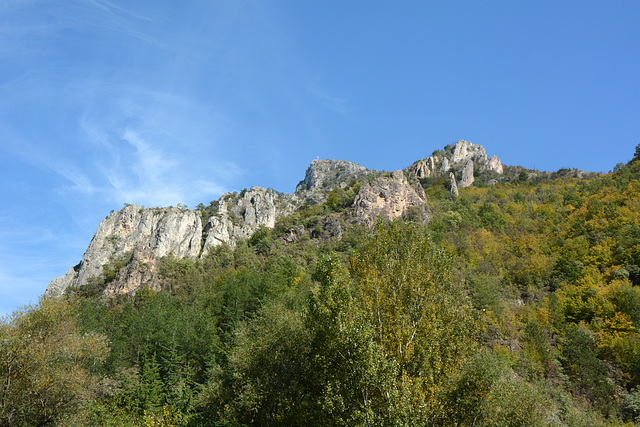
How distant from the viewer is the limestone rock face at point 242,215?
346ft

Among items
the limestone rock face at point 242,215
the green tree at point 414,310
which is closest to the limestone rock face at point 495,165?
the limestone rock face at point 242,215

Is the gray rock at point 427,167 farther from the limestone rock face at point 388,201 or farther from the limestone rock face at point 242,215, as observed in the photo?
the limestone rock face at point 242,215

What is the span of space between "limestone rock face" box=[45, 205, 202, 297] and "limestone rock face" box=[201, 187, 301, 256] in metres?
3.90

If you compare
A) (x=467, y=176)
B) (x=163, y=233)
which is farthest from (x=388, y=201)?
(x=163, y=233)

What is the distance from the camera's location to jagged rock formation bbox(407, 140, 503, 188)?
138 meters

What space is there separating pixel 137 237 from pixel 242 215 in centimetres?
2799

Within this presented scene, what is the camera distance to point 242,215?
116250 millimetres

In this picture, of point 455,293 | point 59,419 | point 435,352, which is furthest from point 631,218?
point 59,419

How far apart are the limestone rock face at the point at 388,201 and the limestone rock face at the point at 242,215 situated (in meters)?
29.0

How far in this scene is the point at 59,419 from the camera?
22531mm

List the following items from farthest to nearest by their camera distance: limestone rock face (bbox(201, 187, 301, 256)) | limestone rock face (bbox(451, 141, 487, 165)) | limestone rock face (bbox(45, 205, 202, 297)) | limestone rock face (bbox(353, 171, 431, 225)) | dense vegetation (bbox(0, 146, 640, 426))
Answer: limestone rock face (bbox(451, 141, 487, 165)) → limestone rock face (bbox(201, 187, 301, 256)) → limestone rock face (bbox(45, 205, 202, 297)) → limestone rock face (bbox(353, 171, 431, 225)) → dense vegetation (bbox(0, 146, 640, 426))

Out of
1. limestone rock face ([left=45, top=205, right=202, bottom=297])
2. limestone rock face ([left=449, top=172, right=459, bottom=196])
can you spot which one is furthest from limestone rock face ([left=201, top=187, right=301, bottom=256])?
limestone rock face ([left=449, top=172, right=459, bottom=196])

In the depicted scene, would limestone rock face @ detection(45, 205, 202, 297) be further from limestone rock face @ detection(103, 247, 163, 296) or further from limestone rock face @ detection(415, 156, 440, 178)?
limestone rock face @ detection(415, 156, 440, 178)

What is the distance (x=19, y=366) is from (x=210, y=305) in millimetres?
30845
